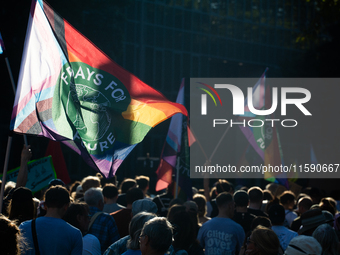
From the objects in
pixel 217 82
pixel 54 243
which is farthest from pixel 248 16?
pixel 54 243

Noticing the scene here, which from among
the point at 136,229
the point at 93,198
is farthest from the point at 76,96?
the point at 136,229

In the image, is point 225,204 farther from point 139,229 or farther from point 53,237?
point 53,237

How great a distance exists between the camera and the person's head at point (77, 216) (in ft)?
14.6

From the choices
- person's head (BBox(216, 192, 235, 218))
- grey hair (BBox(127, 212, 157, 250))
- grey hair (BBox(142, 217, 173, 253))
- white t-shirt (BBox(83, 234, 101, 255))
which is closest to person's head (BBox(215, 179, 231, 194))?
person's head (BBox(216, 192, 235, 218))

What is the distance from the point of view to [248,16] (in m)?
36.5

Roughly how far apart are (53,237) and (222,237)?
7.33 feet

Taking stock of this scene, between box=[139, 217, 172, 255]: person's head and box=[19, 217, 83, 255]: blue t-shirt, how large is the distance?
0.78m

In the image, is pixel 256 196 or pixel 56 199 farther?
pixel 256 196

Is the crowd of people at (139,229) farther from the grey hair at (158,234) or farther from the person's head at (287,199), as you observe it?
the person's head at (287,199)

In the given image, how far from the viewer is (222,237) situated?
5.33 meters

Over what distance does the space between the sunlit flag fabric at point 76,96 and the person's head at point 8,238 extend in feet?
7.43

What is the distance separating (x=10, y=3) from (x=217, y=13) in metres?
21.1

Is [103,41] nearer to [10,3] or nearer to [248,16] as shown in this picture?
[10,3]

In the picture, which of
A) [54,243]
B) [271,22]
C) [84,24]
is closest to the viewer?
[54,243]
